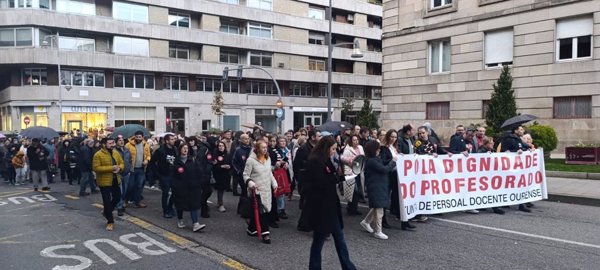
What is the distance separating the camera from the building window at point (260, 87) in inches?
1845

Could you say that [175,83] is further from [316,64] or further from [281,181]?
[281,181]

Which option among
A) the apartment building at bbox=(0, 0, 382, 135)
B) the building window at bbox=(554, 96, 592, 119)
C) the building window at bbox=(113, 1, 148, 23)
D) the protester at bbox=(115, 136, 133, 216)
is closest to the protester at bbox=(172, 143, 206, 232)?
the protester at bbox=(115, 136, 133, 216)

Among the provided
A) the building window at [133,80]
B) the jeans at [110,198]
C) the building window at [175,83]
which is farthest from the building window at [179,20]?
the jeans at [110,198]

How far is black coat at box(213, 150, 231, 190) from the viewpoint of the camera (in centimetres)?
988

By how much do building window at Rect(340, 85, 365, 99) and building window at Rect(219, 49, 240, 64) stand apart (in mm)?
14351

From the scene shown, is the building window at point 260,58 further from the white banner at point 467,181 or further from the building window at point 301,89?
the white banner at point 467,181

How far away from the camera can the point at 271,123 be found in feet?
163

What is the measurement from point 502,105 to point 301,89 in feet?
108

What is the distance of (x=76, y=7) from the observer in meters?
36.2

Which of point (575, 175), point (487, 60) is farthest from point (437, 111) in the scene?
point (575, 175)

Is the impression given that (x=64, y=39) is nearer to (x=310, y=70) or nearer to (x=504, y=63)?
(x=310, y=70)

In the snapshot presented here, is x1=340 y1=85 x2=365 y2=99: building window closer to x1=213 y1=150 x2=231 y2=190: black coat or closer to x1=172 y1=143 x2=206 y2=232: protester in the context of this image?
x1=213 y1=150 x2=231 y2=190: black coat

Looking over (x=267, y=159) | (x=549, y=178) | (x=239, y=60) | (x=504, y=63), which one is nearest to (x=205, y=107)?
(x=239, y=60)

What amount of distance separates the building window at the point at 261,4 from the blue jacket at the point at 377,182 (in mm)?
41167
